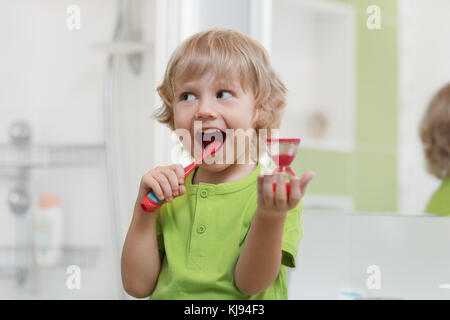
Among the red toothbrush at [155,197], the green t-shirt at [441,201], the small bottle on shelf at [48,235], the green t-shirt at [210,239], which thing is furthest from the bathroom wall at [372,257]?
the small bottle on shelf at [48,235]

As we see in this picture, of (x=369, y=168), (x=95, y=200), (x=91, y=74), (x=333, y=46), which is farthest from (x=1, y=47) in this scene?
(x=369, y=168)

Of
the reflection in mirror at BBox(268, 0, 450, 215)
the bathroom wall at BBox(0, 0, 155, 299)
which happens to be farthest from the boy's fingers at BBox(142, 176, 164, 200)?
the bathroom wall at BBox(0, 0, 155, 299)

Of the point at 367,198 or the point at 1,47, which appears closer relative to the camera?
the point at 367,198

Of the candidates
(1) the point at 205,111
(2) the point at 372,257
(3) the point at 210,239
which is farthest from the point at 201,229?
(2) the point at 372,257

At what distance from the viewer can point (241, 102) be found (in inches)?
26.3

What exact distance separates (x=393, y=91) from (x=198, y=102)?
36 cm

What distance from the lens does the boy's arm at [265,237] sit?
0.52 m

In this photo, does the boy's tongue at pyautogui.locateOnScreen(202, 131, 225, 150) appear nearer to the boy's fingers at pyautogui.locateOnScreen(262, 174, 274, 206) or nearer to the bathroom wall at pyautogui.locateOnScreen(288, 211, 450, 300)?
the boy's fingers at pyautogui.locateOnScreen(262, 174, 274, 206)

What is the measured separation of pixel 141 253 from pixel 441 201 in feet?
1.46

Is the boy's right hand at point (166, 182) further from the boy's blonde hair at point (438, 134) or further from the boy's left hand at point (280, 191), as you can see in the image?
the boy's blonde hair at point (438, 134)

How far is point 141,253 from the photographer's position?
67 centimetres

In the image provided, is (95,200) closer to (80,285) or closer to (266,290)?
(80,285)

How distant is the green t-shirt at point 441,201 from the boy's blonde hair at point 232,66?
0.28 meters

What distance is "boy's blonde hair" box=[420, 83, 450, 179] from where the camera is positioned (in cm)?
81
